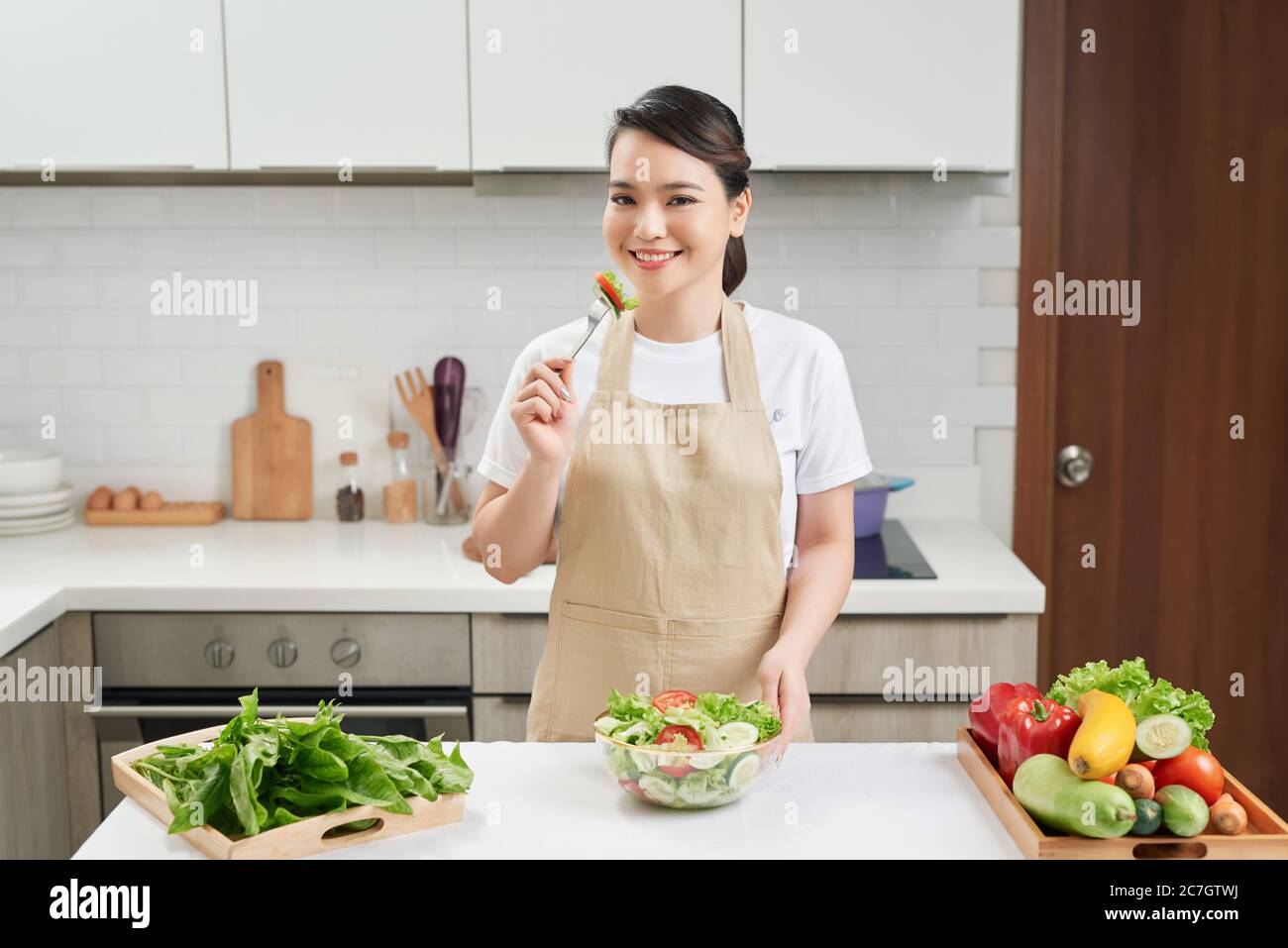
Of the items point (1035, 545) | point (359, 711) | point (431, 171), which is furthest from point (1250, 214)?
point (359, 711)

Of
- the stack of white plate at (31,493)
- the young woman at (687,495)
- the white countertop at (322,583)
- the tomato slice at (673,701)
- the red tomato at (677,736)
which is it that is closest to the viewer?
the red tomato at (677,736)

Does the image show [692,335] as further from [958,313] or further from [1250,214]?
[1250,214]

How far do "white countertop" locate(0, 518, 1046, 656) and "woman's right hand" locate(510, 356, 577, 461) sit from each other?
2.87ft

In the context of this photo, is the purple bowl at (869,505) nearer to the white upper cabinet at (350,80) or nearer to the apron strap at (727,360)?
the apron strap at (727,360)

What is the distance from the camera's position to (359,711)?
8.38 feet

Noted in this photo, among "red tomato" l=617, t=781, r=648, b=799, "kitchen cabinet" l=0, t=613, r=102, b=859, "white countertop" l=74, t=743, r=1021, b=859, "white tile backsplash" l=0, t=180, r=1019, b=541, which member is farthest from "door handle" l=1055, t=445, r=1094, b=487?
"kitchen cabinet" l=0, t=613, r=102, b=859

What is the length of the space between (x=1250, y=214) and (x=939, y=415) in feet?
2.86

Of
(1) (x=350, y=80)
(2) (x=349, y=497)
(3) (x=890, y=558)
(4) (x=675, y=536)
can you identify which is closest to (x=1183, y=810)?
(4) (x=675, y=536)

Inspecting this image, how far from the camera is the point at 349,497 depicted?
3160 millimetres

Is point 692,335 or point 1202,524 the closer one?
point 692,335

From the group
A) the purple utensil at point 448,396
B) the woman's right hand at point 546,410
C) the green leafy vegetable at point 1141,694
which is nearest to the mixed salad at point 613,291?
the woman's right hand at point 546,410

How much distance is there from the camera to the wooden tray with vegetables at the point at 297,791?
1.33 m

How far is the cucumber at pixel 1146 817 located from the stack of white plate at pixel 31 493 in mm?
2615

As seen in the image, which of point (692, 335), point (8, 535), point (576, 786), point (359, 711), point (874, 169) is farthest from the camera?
point (8, 535)
